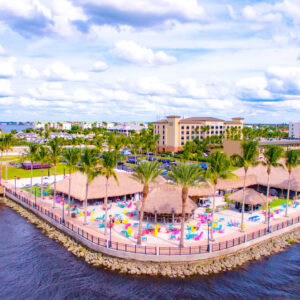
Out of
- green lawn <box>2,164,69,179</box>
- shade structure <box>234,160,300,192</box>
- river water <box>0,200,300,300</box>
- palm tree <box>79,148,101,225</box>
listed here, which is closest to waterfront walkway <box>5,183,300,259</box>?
river water <box>0,200,300,300</box>

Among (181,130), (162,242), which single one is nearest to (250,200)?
(162,242)

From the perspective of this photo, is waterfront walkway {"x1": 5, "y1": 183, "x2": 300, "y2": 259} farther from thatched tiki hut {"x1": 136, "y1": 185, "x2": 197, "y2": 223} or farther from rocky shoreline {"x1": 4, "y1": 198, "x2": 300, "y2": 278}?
thatched tiki hut {"x1": 136, "y1": 185, "x2": 197, "y2": 223}

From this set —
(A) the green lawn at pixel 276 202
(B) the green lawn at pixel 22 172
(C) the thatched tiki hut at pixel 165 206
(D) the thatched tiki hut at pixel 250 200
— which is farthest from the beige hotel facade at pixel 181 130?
(C) the thatched tiki hut at pixel 165 206

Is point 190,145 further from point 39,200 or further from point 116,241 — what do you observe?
point 116,241

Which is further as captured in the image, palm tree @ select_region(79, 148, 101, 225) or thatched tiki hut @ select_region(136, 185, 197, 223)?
thatched tiki hut @ select_region(136, 185, 197, 223)

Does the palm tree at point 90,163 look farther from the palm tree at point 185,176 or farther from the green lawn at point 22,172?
the green lawn at point 22,172

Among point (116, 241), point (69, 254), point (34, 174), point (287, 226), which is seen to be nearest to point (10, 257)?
point (69, 254)
